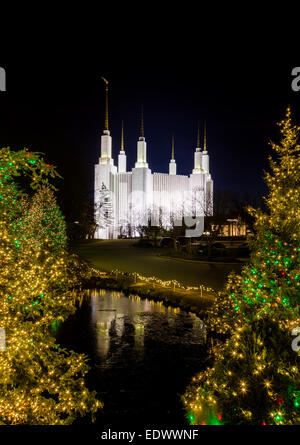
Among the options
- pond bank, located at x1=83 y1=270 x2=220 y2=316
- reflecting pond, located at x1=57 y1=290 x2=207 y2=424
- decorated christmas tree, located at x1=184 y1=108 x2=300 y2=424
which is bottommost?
reflecting pond, located at x1=57 y1=290 x2=207 y2=424

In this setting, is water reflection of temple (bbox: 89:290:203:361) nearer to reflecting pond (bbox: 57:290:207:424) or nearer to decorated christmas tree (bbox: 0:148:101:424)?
reflecting pond (bbox: 57:290:207:424)

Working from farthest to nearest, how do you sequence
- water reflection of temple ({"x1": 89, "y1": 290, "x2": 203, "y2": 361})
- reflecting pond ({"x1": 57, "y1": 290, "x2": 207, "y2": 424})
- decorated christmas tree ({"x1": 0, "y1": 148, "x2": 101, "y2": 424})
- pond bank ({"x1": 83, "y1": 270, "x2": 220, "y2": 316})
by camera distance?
pond bank ({"x1": 83, "y1": 270, "x2": 220, "y2": 316}) < water reflection of temple ({"x1": 89, "y1": 290, "x2": 203, "y2": 361}) < reflecting pond ({"x1": 57, "y1": 290, "x2": 207, "y2": 424}) < decorated christmas tree ({"x1": 0, "y1": 148, "x2": 101, "y2": 424})

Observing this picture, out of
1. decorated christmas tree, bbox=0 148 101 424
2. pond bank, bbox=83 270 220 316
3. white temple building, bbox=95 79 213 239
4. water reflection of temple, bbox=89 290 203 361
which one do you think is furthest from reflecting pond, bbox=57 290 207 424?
white temple building, bbox=95 79 213 239

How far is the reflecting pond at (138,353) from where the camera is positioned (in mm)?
4812

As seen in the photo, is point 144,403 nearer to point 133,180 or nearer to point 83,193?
point 83,193

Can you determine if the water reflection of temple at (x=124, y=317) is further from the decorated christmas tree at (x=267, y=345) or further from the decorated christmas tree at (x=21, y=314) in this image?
the decorated christmas tree at (x=267, y=345)

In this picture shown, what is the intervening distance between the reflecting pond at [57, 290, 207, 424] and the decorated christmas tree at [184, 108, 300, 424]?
1311mm

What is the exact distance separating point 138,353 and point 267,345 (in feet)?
13.5

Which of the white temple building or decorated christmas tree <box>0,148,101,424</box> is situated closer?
decorated christmas tree <box>0,148,101,424</box>

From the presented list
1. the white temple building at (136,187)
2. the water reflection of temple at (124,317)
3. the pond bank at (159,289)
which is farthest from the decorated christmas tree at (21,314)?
the white temple building at (136,187)

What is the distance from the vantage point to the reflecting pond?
15.8 ft

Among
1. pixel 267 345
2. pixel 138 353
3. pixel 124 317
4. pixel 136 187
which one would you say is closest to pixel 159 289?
pixel 124 317

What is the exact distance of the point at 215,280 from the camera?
43.2ft

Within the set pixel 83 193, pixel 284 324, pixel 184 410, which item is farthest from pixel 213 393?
pixel 83 193
